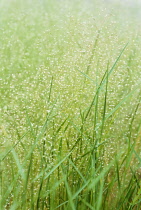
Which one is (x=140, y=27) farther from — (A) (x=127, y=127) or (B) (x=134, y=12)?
(A) (x=127, y=127)

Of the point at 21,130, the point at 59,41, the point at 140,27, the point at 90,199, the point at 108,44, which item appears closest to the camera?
the point at 90,199

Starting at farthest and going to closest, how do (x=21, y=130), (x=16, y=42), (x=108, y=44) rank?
(x=16, y=42) < (x=108, y=44) < (x=21, y=130)

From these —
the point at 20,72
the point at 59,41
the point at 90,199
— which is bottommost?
the point at 90,199

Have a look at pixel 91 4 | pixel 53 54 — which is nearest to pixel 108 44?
pixel 53 54

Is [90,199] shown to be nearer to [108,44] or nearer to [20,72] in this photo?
[108,44]

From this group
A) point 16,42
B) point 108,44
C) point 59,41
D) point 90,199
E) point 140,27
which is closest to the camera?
point 90,199

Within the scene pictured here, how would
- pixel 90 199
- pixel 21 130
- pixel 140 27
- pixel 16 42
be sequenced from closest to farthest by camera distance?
pixel 90 199, pixel 21 130, pixel 140 27, pixel 16 42

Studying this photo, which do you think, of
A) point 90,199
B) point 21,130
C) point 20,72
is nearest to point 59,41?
point 20,72

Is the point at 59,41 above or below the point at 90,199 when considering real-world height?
above

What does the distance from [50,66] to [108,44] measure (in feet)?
0.77

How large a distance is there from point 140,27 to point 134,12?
0.44 feet

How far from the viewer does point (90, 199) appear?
96 centimetres

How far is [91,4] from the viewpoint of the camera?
1657mm

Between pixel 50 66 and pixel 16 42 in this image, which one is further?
pixel 16 42
